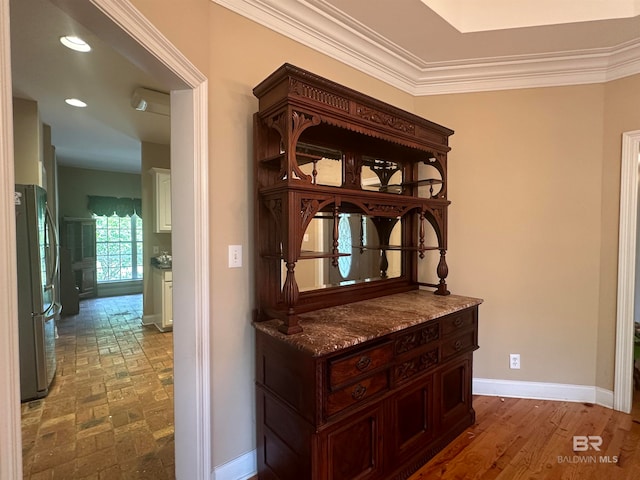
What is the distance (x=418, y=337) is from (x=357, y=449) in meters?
0.66

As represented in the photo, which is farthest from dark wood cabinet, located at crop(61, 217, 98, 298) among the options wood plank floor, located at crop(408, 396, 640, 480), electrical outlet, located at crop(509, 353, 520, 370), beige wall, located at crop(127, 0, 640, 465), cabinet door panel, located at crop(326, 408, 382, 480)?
electrical outlet, located at crop(509, 353, 520, 370)

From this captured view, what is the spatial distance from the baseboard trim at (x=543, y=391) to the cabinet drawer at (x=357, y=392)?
1.58m

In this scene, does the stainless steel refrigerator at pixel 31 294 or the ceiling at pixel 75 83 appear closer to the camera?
the ceiling at pixel 75 83

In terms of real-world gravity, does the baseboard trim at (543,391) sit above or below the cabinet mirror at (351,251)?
below

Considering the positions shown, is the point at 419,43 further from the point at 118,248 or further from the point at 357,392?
the point at 118,248

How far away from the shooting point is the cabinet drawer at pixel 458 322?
2.00 meters

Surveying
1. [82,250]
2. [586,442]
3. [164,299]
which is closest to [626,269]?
[586,442]

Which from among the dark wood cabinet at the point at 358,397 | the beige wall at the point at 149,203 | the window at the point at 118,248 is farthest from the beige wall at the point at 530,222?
the window at the point at 118,248

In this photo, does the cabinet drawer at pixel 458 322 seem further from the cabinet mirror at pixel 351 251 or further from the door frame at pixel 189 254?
the door frame at pixel 189 254

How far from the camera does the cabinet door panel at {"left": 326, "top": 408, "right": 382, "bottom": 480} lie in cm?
143

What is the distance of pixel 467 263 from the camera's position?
270 cm

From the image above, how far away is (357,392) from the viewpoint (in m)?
1.50

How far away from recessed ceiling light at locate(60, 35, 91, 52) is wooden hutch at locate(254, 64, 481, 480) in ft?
4.82

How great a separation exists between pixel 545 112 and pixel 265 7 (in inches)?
88.8
